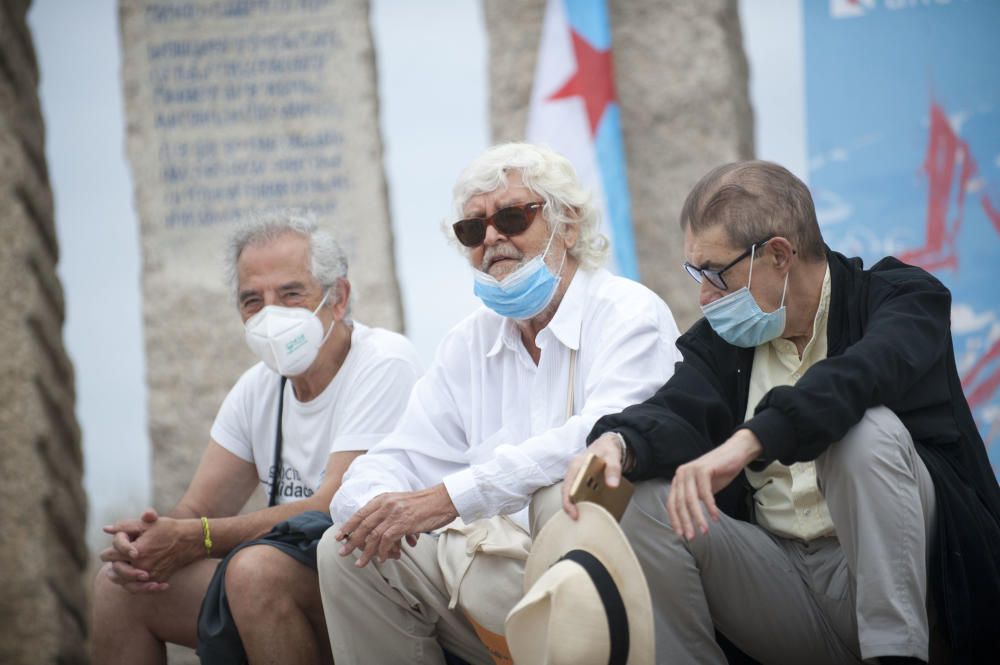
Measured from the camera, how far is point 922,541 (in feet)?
7.84

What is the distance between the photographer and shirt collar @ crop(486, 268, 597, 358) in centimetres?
318

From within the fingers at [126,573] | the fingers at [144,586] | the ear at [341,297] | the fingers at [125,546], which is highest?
the ear at [341,297]

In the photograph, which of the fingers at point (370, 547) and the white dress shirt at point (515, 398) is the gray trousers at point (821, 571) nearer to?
the white dress shirt at point (515, 398)

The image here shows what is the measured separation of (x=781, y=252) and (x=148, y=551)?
6.25 feet

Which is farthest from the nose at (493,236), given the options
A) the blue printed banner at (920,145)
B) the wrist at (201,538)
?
the blue printed banner at (920,145)

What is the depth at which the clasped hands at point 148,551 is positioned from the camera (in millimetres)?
3367

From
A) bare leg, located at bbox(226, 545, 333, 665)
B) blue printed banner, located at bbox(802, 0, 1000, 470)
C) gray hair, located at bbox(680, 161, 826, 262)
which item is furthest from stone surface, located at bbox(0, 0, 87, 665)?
gray hair, located at bbox(680, 161, 826, 262)

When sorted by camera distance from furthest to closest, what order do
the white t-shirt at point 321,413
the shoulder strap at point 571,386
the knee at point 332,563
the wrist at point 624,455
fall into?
1. the white t-shirt at point 321,413
2. the shoulder strap at point 571,386
3. the knee at point 332,563
4. the wrist at point 624,455

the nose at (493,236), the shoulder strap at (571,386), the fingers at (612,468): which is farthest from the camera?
the nose at (493,236)

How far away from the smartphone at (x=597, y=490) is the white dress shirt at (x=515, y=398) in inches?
11.1

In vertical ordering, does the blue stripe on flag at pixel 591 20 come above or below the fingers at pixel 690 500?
above

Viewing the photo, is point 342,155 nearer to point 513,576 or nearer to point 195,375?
point 195,375

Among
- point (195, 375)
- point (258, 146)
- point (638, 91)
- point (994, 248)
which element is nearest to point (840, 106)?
point (994, 248)

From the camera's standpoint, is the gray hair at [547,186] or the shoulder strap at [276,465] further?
the shoulder strap at [276,465]
